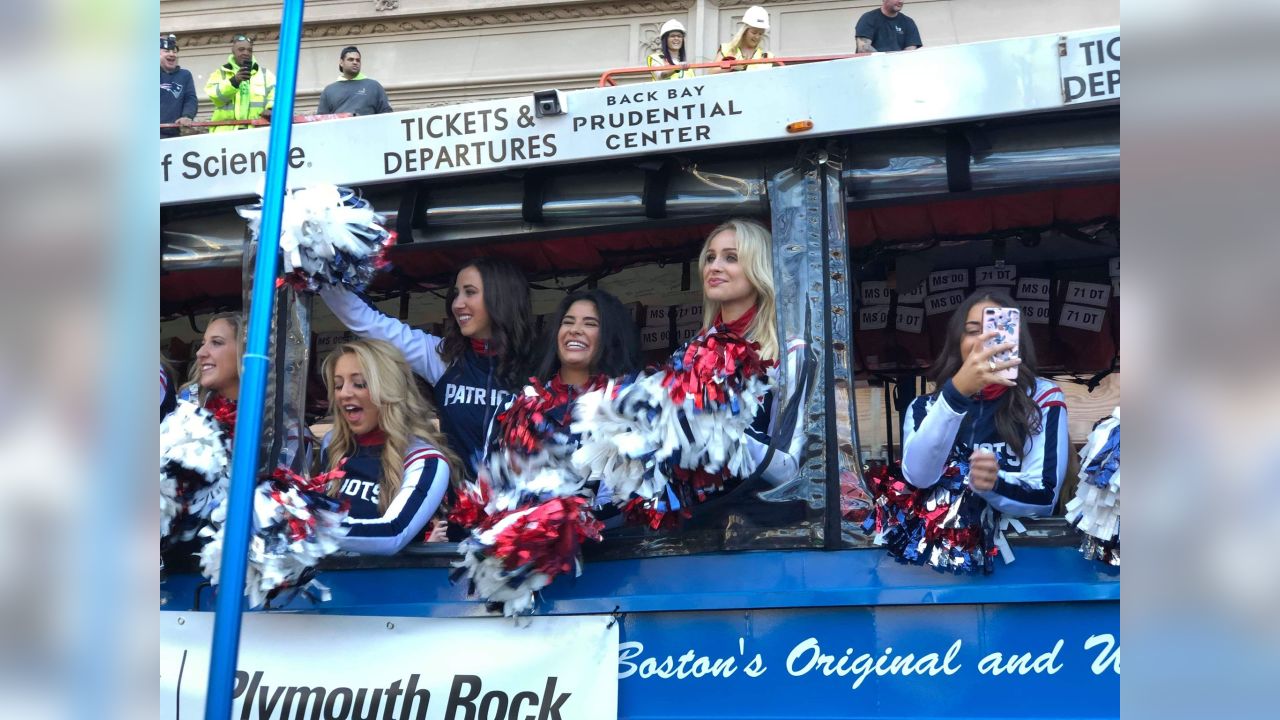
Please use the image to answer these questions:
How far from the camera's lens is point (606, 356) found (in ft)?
15.4

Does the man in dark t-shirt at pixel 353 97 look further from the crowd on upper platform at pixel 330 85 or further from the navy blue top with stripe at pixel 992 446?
the navy blue top with stripe at pixel 992 446

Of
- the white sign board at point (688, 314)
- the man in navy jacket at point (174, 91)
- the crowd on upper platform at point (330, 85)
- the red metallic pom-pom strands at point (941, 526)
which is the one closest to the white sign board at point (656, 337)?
the white sign board at point (688, 314)

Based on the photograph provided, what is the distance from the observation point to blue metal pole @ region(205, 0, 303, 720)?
3.06 meters

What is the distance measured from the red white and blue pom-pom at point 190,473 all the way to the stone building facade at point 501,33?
10.9 meters

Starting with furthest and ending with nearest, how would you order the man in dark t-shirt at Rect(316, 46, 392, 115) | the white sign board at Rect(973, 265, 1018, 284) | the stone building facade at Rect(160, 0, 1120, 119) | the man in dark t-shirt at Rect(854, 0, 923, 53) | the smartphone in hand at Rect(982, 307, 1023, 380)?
the stone building facade at Rect(160, 0, 1120, 119) → the man in dark t-shirt at Rect(854, 0, 923, 53) → the man in dark t-shirt at Rect(316, 46, 392, 115) → the white sign board at Rect(973, 265, 1018, 284) → the smartphone in hand at Rect(982, 307, 1023, 380)

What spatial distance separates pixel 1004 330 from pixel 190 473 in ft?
9.11

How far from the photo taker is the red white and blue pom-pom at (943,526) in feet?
12.2

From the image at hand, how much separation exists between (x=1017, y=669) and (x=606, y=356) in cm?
177

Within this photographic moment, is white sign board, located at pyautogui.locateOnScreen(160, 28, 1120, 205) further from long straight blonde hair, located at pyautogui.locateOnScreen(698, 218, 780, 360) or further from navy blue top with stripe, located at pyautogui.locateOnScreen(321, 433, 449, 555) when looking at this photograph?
navy blue top with stripe, located at pyautogui.locateOnScreen(321, 433, 449, 555)

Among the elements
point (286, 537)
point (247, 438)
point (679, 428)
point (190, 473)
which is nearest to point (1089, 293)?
point (679, 428)

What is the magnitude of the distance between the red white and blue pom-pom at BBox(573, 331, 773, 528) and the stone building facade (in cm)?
1115

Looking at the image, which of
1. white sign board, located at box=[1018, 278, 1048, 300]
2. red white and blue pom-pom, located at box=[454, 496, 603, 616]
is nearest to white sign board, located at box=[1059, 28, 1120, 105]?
red white and blue pom-pom, located at box=[454, 496, 603, 616]

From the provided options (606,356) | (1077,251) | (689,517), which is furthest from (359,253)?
(1077,251)

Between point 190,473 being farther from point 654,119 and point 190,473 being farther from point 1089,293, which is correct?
point 1089,293
